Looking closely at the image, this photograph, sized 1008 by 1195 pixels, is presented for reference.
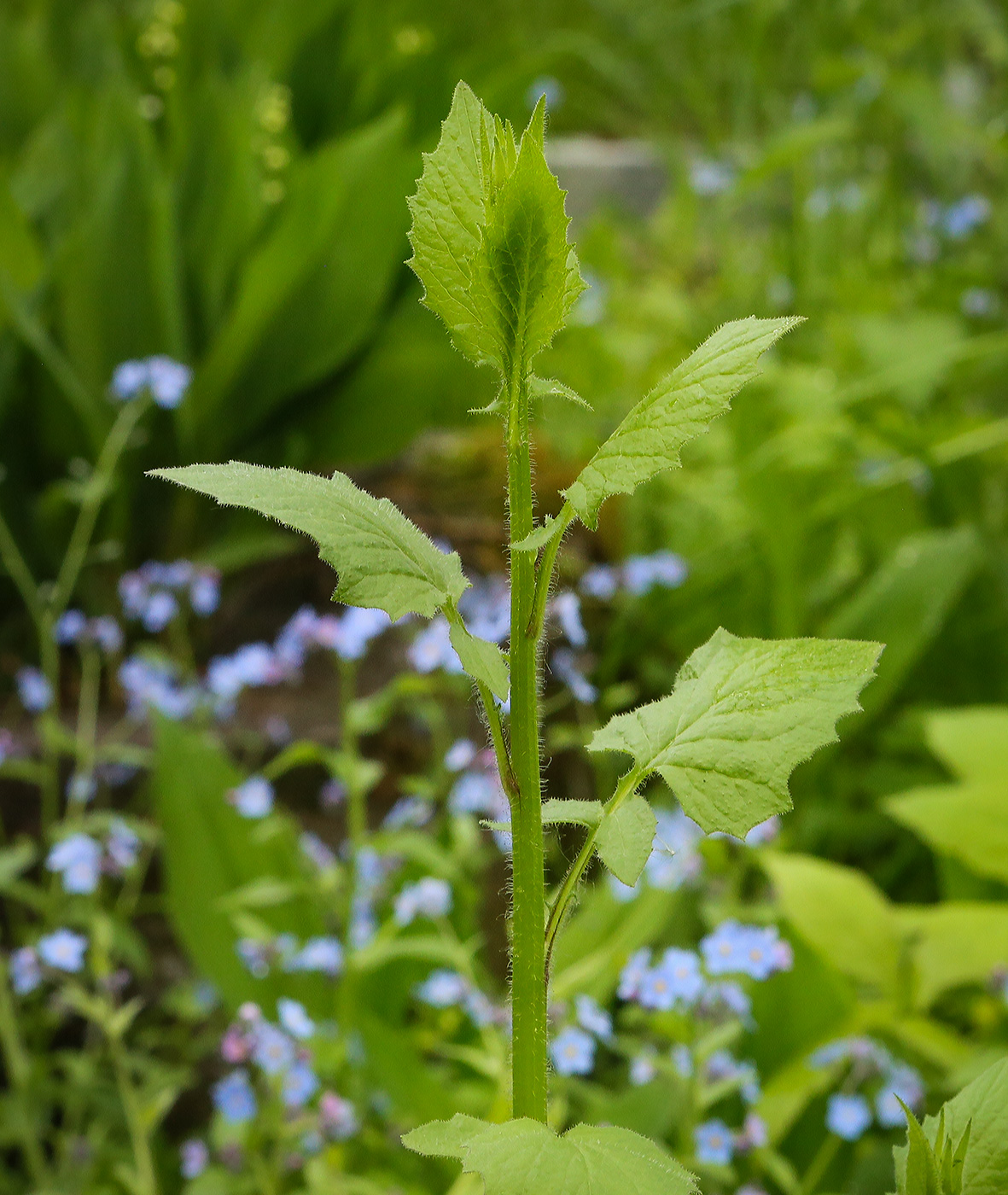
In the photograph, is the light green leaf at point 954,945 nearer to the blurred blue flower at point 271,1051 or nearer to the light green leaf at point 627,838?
the blurred blue flower at point 271,1051

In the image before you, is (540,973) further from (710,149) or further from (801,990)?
(710,149)

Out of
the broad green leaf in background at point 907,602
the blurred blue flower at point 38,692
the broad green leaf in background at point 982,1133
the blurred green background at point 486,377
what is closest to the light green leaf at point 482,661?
the broad green leaf in background at point 982,1133

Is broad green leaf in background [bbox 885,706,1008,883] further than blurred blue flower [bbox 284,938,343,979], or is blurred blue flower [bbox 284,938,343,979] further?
broad green leaf in background [bbox 885,706,1008,883]

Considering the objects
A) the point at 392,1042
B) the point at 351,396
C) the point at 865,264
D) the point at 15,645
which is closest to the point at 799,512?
the point at 351,396

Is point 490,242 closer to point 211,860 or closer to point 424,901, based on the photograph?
point 424,901

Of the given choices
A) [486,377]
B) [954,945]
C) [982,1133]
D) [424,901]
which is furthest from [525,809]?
[486,377]

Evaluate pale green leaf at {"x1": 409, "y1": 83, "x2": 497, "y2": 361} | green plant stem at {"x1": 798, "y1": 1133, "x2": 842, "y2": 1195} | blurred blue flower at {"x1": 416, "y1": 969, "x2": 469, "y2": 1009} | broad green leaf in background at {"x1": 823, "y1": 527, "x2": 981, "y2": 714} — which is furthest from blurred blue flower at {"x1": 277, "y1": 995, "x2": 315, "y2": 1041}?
broad green leaf in background at {"x1": 823, "y1": 527, "x2": 981, "y2": 714}

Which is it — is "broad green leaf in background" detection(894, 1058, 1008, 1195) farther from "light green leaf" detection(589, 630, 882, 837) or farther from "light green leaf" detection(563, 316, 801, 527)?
"light green leaf" detection(563, 316, 801, 527)
